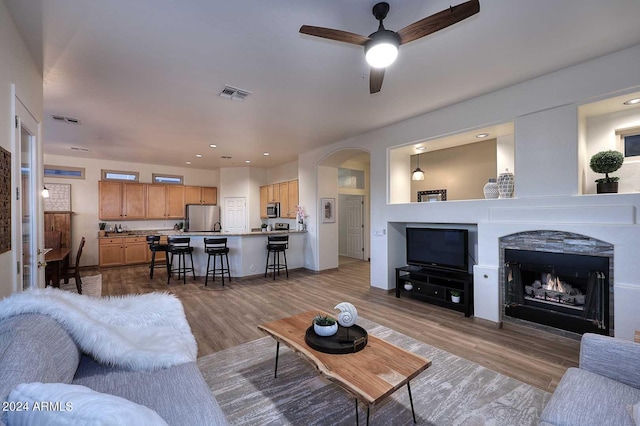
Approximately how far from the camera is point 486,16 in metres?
2.14

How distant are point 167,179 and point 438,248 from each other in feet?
26.1

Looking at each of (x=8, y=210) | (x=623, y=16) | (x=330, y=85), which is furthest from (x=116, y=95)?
(x=623, y=16)

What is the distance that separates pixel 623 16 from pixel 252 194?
8.16m

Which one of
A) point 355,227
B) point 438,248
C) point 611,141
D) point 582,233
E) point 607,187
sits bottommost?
point 438,248

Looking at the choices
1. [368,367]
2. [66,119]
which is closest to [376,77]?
[368,367]

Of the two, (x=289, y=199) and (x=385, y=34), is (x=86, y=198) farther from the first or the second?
(x=385, y=34)

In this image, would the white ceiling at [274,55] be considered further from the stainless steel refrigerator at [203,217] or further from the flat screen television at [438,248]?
the stainless steel refrigerator at [203,217]

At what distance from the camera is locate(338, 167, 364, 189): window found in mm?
8168

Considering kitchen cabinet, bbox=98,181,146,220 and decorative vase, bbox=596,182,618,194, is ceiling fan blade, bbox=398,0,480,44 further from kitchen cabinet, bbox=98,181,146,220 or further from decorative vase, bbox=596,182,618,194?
kitchen cabinet, bbox=98,181,146,220

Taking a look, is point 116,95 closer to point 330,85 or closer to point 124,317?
point 330,85

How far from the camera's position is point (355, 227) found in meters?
8.68

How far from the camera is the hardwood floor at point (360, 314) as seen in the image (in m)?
2.70

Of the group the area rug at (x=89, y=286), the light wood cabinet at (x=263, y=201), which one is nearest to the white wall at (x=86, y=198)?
the area rug at (x=89, y=286)

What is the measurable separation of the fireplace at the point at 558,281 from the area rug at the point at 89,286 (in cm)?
653
